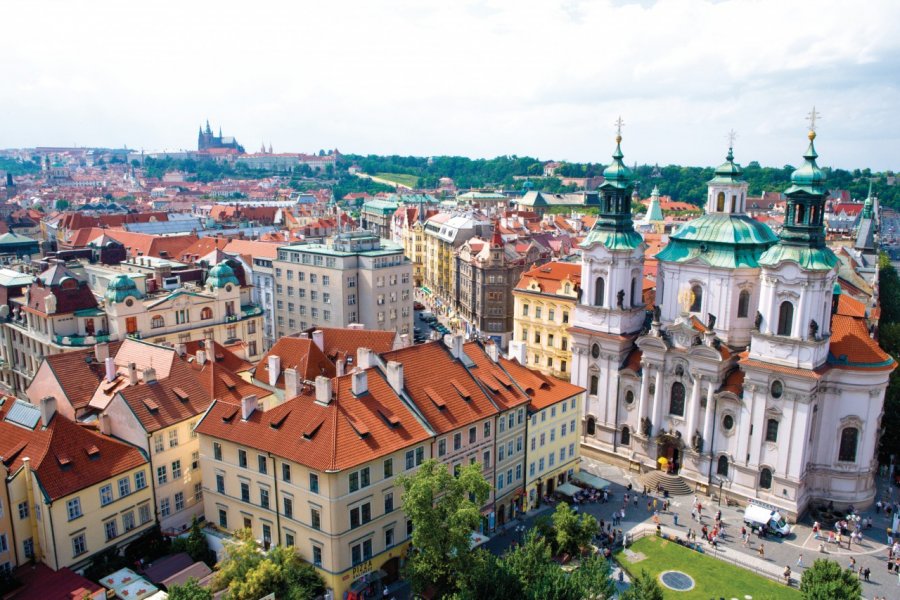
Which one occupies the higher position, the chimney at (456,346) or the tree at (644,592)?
the chimney at (456,346)

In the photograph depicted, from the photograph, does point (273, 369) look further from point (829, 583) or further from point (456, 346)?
point (829, 583)

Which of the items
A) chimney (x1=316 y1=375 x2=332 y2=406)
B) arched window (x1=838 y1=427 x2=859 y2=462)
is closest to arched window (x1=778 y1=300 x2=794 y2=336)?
arched window (x1=838 y1=427 x2=859 y2=462)

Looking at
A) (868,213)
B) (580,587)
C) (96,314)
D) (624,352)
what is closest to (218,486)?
(580,587)

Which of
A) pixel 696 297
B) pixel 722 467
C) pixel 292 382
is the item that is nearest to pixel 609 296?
pixel 696 297

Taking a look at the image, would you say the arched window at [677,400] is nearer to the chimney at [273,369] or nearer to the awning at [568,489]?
the awning at [568,489]

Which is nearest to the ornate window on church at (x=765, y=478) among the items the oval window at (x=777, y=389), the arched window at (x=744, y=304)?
the oval window at (x=777, y=389)

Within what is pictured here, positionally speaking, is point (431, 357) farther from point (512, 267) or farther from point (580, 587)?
point (512, 267)

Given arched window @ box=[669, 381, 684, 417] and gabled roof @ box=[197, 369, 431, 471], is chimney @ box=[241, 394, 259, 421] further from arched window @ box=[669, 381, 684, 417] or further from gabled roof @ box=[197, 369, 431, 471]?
arched window @ box=[669, 381, 684, 417]
